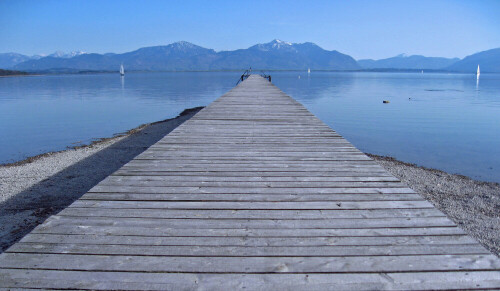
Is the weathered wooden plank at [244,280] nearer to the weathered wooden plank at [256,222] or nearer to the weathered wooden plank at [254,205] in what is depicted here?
the weathered wooden plank at [256,222]

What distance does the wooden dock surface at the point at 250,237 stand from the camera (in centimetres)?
222

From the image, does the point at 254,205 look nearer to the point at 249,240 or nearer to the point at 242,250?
the point at 249,240

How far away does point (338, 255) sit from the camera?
248cm

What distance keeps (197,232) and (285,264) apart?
2.55ft

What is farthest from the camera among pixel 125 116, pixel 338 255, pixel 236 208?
pixel 125 116

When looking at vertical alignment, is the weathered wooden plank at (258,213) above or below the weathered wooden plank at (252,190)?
below

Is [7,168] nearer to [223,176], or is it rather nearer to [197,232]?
[223,176]

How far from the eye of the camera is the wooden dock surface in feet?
7.28

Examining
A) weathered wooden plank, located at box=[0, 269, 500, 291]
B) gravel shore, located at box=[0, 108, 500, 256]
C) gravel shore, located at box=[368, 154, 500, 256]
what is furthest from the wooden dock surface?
gravel shore, located at box=[0, 108, 500, 256]

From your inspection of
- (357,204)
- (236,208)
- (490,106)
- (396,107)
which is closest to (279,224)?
(236,208)

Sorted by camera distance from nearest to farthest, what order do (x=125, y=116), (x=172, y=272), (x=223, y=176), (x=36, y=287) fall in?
1. (x=36, y=287)
2. (x=172, y=272)
3. (x=223, y=176)
4. (x=125, y=116)

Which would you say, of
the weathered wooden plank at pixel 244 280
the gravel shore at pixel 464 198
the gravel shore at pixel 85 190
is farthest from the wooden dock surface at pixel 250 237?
the gravel shore at pixel 85 190

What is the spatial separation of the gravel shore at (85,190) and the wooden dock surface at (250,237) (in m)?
2.66

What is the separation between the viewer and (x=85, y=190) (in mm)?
7770
